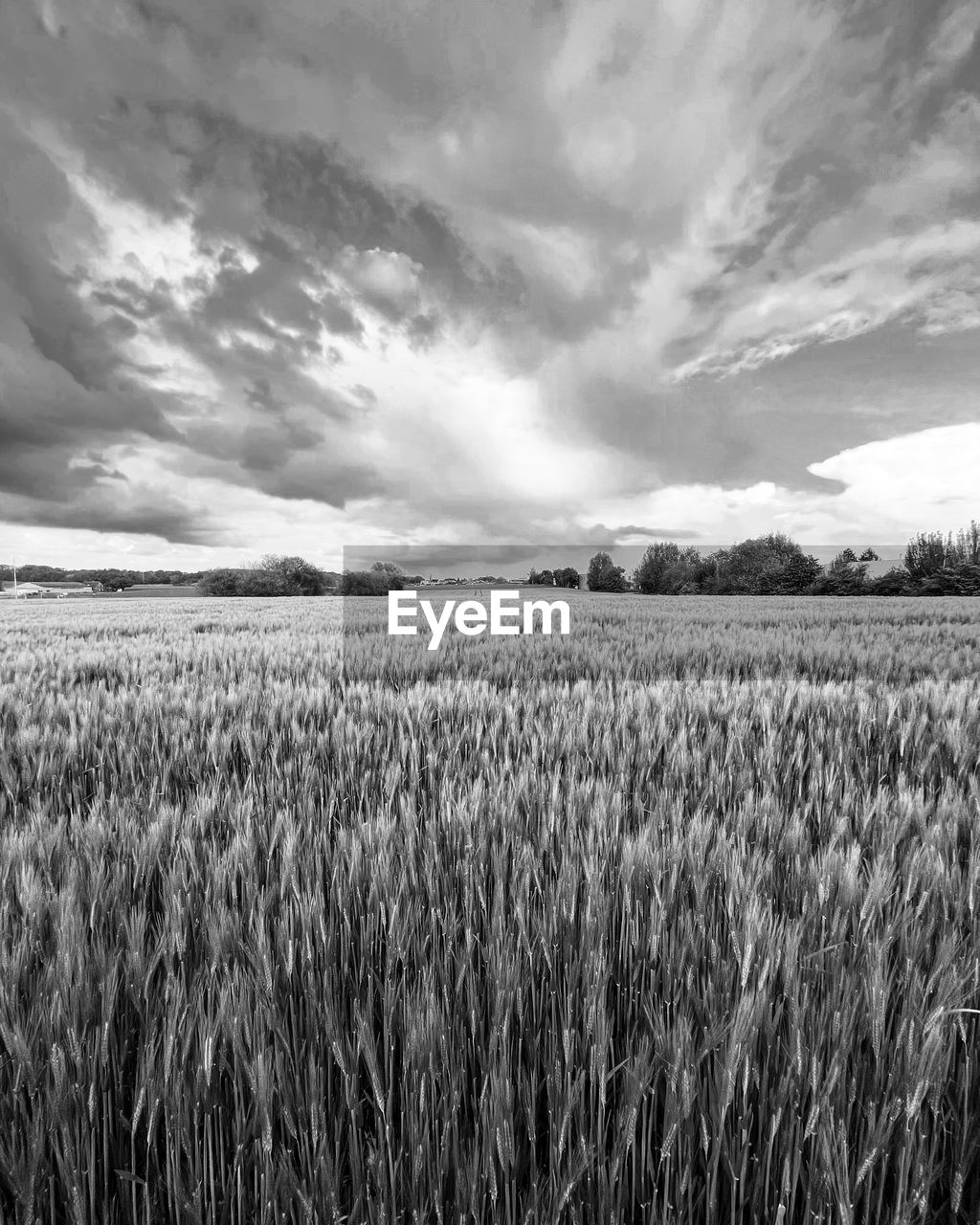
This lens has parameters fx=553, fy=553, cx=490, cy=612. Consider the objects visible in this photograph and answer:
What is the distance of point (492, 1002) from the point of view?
1063mm

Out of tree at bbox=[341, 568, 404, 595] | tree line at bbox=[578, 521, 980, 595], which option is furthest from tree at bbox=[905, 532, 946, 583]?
tree at bbox=[341, 568, 404, 595]

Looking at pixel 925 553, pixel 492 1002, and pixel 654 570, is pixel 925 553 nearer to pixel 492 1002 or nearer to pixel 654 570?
pixel 654 570

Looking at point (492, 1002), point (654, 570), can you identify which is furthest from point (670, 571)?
point (492, 1002)

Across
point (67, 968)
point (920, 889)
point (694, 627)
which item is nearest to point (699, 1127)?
point (920, 889)

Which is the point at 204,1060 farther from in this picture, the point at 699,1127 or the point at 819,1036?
the point at 819,1036

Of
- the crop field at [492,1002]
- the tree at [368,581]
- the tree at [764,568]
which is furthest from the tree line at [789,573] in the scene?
the crop field at [492,1002]

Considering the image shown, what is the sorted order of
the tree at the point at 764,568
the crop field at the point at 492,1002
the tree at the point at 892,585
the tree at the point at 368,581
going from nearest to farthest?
the crop field at the point at 492,1002 < the tree at the point at 368,581 < the tree at the point at 892,585 < the tree at the point at 764,568

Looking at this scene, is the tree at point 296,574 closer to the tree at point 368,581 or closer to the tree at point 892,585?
the tree at point 368,581

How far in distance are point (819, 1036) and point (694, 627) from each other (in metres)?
10.6

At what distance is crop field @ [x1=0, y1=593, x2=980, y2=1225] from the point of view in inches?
31.6

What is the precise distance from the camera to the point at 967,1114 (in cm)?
88

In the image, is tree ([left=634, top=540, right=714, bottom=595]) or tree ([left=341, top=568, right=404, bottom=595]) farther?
tree ([left=634, top=540, right=714, bottom=595])

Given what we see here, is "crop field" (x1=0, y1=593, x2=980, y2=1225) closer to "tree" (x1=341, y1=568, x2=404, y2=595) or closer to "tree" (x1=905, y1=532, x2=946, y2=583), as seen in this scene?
"tree" (x1=341, y1=568, x2=404, y2=595)

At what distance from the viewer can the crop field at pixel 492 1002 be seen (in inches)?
31.6
